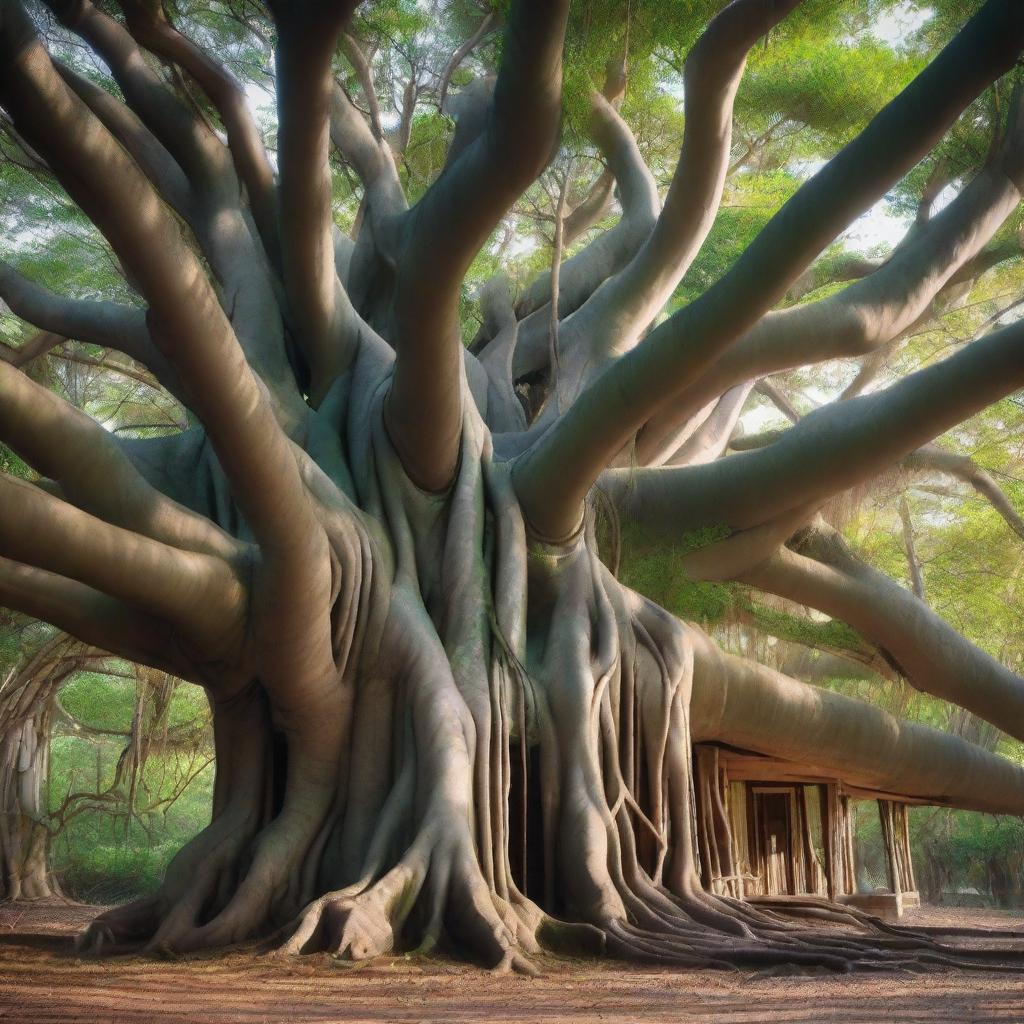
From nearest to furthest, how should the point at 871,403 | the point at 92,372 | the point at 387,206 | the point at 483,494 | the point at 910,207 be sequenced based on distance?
the point at 871,403 < the point at 483,494 < the point at 387,206 < the point at 910,207 < the point at 92,372

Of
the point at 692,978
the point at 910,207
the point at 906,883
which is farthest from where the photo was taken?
the point at 906,883

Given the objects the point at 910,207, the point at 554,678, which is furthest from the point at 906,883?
the point at 554,678

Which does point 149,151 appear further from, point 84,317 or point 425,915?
point 425,915

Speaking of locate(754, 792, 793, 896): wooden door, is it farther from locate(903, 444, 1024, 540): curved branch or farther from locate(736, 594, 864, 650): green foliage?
locate(903, 444, 1024, 540): curved branch

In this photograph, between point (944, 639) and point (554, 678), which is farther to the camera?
point (944, 639)

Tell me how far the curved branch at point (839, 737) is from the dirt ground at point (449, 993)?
3306mm

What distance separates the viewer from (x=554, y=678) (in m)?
6.46

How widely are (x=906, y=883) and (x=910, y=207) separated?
7455mm

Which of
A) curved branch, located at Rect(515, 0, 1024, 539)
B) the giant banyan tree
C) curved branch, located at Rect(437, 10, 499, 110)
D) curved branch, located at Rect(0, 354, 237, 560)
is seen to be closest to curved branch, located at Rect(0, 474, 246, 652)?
the giant banyan tree

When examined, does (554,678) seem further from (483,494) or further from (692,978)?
(692,978)

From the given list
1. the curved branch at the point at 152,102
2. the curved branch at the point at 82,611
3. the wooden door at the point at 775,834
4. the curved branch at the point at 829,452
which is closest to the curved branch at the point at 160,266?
the curved branch at the point at 82,611

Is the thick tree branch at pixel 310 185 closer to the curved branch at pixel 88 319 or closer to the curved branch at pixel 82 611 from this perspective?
the curved branch at pixel 88 319

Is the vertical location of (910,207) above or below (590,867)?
above

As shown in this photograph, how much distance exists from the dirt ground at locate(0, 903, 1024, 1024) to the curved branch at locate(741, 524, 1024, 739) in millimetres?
4030
